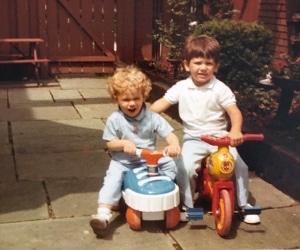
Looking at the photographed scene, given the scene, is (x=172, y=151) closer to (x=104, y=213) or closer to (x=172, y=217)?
(x=172, y=217)

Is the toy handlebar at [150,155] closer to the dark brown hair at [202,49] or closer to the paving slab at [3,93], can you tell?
the dark brown hair at [202,49]

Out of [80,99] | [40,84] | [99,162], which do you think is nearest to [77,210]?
[99,162]

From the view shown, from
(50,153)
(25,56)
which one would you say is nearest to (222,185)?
(50,153)

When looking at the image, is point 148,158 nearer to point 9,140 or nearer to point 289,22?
point 9,140

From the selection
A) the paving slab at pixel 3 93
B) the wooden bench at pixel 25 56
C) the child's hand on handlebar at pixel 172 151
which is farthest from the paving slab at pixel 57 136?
the wooden bench at pixel 25 56

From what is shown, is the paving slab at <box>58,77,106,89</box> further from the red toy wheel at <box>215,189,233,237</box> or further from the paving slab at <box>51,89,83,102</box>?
the red toy wheel at <box>215,189,233,237</box>

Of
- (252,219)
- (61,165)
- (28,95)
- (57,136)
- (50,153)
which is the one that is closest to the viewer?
(252,219)

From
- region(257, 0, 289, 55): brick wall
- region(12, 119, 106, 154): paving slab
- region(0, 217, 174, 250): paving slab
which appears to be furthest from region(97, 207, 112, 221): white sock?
region(257, 0, 289, 55): brick wall
